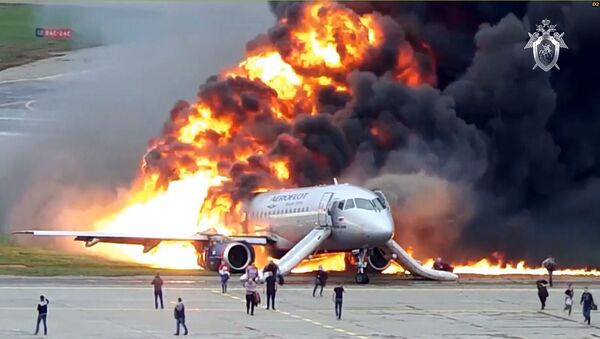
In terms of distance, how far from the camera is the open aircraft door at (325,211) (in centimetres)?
6888

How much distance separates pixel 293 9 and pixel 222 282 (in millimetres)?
23932

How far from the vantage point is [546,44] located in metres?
81.4

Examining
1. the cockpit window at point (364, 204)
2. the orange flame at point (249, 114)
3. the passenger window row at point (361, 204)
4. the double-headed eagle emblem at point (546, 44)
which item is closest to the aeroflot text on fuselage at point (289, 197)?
the orange flame at point (249, 114)

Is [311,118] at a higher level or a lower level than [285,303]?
higher

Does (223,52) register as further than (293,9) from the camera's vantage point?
Yes

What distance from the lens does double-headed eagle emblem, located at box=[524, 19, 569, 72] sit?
81125 mm

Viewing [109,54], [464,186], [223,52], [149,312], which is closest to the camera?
[149,312]

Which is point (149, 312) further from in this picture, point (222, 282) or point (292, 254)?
point (292, 254)

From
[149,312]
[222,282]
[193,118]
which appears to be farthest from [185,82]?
[149,312]

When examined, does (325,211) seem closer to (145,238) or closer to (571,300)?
(145,238)

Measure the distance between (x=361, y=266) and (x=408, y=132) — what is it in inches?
479

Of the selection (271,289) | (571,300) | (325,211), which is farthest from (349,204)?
(571,300)

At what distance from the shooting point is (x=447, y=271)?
71.4 meters
